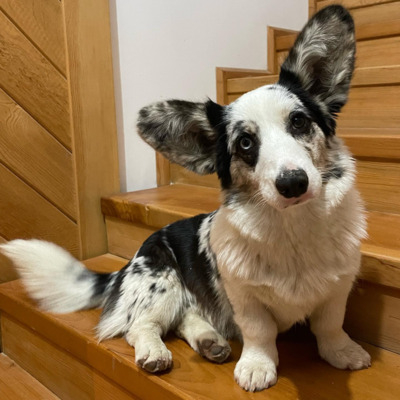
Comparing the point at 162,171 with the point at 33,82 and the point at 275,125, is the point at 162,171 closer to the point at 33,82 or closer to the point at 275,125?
the point at 33,82

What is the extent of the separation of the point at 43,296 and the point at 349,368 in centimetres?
115

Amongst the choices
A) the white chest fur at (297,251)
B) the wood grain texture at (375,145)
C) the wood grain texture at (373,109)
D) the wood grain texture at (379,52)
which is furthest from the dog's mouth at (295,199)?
the wood grain texture at (379,52)

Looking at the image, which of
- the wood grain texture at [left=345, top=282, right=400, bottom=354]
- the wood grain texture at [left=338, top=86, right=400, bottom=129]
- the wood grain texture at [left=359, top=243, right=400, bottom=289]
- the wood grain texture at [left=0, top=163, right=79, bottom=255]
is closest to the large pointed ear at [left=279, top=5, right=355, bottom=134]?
the wood grain texture at [left=359, top=243, right=400, bottom=289]

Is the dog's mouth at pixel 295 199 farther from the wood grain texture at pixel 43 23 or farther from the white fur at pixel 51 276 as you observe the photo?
the wood grain texture at pixel 43 23

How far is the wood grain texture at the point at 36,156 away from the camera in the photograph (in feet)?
6.56

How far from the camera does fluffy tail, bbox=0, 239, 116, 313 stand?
5.71 feet

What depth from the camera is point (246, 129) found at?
118 centimetres

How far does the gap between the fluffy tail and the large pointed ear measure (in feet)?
3.31

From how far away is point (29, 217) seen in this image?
2.11 meters

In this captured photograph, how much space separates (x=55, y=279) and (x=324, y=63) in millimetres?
1241

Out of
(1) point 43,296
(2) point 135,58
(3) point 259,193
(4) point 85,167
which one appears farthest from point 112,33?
(3) point 259,193

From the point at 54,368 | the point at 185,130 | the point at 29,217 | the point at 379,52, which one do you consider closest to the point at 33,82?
the point at 29,217

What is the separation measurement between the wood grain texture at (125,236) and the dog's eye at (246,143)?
103 cm

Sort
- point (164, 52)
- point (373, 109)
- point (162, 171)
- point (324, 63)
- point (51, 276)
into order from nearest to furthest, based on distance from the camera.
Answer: point (324, 63)
point (51, 276)
point (373, 109)
point (164, 52)
point (162, 171)
